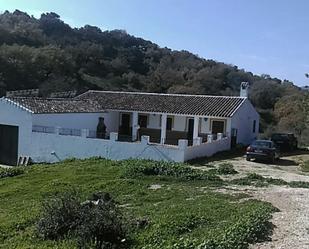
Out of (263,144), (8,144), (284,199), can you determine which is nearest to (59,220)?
(284,199)

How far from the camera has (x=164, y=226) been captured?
1069 cm

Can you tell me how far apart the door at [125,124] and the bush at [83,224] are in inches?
1090

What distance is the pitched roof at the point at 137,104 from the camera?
33.4m

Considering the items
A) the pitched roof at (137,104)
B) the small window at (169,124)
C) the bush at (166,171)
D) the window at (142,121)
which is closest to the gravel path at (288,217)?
the bush at (166,171)

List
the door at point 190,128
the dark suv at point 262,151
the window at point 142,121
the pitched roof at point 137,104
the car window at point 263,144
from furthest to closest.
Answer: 1. the window at point 142,121
2. the door at point 190,128
3. the pitched roof at point 137,104
4. the car window at point 263,144
5. the dark suv at point 262,151

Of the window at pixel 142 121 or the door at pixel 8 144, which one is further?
the window at pixel 142 121

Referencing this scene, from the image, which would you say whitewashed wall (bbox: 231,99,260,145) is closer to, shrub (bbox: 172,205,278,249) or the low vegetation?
the low vegetation

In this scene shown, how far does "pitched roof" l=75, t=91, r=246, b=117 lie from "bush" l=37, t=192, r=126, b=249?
2394 centimetres

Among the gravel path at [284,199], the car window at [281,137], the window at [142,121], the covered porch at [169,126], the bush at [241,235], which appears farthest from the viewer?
the window at [142,121]

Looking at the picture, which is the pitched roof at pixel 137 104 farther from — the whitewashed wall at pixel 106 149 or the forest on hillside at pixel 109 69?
the forest on hillside at pixel 109 69

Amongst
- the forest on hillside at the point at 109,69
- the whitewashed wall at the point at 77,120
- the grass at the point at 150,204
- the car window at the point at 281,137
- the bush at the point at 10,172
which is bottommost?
the bush at the point at 10,172

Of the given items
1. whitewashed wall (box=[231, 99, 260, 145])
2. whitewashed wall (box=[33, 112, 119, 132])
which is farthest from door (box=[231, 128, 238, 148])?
whitewashed wall (box=[33, 112, 119, 132])

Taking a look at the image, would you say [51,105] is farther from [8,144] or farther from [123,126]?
[123,126]

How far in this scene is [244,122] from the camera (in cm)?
3697
